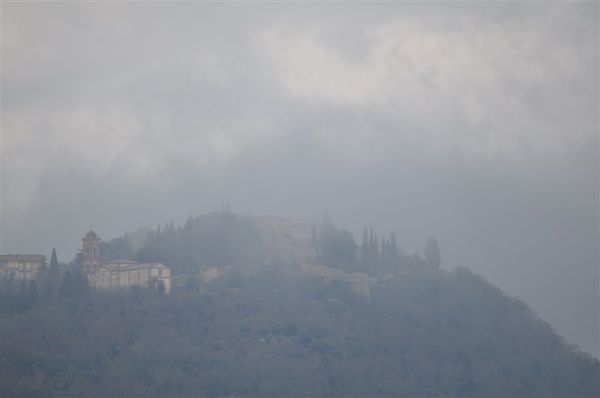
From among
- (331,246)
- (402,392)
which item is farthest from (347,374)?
(331,246)

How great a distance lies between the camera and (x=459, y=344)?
111000mm

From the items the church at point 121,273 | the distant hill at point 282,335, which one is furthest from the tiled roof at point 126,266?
the distant hill at point 282,335

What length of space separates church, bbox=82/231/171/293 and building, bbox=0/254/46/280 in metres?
4.26

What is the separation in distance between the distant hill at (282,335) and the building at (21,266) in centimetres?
348

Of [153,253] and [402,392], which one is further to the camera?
[153,253]

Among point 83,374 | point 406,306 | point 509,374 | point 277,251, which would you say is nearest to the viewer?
point 83,374

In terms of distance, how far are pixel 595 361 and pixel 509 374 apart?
8.28 metres

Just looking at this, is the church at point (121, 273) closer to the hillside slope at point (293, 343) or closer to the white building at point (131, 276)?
the white building at point (131, 276)

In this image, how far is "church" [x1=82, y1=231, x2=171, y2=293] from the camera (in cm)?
11500

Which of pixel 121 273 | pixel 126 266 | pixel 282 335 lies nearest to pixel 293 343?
pixel 282 335

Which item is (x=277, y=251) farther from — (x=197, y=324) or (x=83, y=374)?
(x=83, y=374)

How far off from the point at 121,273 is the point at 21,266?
29.4ft

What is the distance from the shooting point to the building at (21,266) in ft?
388

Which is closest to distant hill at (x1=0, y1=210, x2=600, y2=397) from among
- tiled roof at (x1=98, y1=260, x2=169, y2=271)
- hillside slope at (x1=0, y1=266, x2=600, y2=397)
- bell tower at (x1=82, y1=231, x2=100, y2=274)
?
hillside slope at (x1=0, y1=266, x2=600, y2=397)
